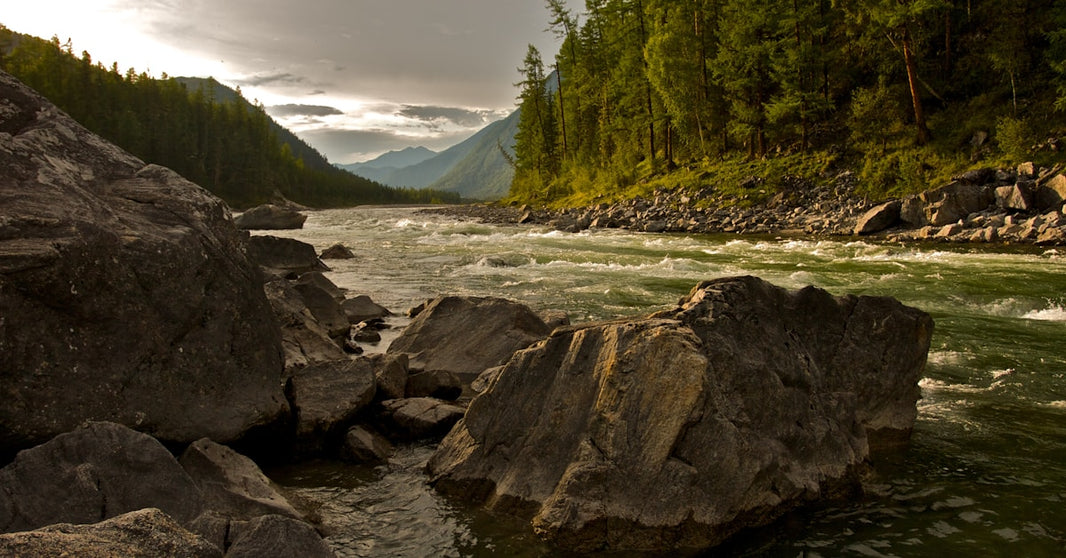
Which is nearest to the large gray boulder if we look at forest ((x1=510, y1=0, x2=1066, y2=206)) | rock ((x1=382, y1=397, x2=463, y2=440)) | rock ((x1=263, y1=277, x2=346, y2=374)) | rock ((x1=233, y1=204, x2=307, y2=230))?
rock ((x1=382, y1=397, x2=463, y2=440))

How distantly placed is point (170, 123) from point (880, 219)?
135 m

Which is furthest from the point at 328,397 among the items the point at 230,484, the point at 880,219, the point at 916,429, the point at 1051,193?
the point at 1051,193

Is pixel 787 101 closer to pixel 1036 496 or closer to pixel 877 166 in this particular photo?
pixel 877 166

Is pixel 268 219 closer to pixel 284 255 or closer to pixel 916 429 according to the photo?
pixel 284 255

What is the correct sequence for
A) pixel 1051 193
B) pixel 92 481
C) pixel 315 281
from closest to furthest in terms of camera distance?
pixel 92 481
pixel 315 281
pixel 1051 193

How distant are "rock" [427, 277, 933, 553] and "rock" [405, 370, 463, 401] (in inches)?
88.4

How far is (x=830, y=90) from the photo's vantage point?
47.8 m

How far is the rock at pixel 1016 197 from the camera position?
2725cm

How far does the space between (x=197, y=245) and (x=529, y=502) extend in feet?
16.9

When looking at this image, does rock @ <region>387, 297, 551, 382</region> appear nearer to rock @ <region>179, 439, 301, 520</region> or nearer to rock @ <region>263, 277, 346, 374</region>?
rock @ <region>263, 277, 346, 374</region>

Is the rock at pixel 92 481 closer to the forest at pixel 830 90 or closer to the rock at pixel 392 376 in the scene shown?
the rock at pixel 392 376

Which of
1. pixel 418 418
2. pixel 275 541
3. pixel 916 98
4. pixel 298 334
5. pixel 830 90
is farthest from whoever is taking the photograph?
pixel 830 90

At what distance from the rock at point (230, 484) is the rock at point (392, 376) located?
3002 mm

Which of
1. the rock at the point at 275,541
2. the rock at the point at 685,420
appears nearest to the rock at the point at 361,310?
the rock at the point at 685,420
